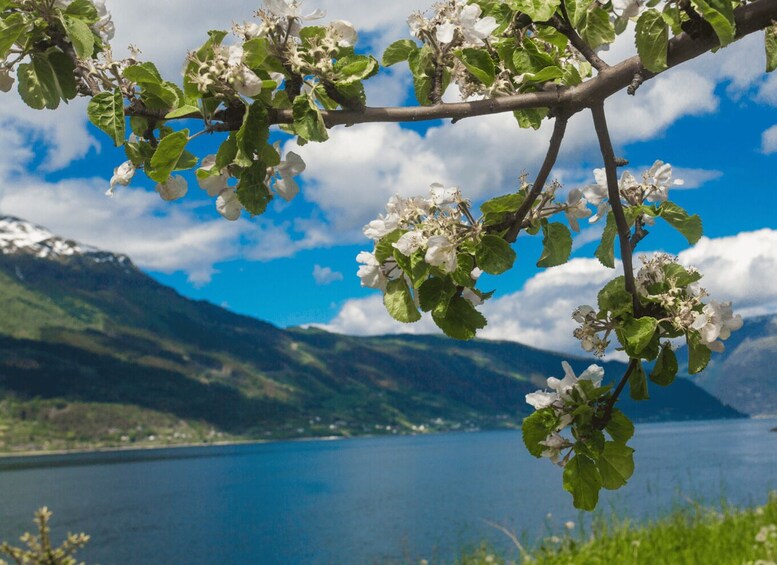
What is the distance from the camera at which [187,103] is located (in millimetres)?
2158

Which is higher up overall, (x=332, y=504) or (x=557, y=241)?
(x=557, y=241)

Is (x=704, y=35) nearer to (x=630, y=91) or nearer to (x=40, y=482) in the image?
(x=630, y=91)

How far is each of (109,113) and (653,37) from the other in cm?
162

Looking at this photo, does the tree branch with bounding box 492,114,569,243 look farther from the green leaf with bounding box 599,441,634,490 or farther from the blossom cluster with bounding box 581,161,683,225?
the green leaf with bounding box 599,441,634,490

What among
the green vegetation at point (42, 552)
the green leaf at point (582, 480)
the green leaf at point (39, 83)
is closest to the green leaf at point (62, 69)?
the green leaf at point (39, 83)

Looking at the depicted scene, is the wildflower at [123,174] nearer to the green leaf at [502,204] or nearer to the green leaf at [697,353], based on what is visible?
the green leaf at [502,204]

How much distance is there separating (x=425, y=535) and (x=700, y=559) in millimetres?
70156

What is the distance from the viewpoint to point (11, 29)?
2.31 metres

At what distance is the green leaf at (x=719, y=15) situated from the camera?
79.9 inches

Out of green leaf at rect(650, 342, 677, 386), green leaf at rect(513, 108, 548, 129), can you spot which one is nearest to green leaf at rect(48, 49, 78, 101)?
green leaf at rect(513, 108, 548, 129)

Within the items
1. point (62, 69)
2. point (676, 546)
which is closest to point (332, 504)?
point (676, 546)

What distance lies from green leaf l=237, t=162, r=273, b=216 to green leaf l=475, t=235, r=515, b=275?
69cm

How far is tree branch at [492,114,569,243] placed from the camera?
2580 mm

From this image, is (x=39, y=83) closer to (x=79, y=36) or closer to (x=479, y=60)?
(x=79, y=36)
